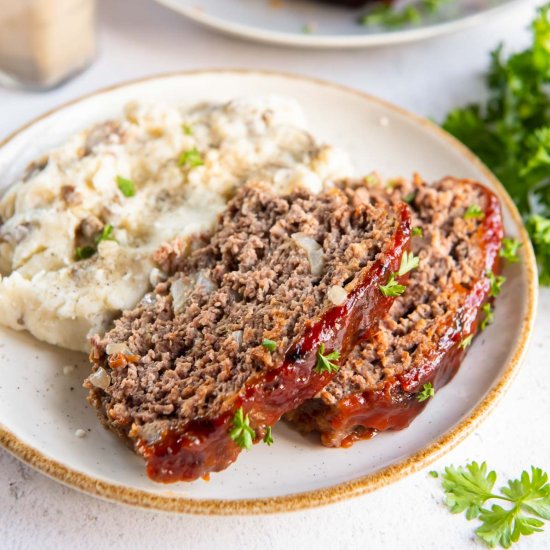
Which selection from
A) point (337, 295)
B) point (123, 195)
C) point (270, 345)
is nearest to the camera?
point (270, 345)

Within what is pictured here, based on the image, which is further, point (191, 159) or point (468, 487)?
point (191, 159)

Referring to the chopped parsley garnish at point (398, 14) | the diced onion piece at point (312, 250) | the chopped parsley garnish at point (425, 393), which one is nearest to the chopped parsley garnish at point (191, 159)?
the diced onion piece at point (312, 250)

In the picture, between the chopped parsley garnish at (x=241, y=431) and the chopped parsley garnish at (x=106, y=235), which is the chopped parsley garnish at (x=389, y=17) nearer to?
the chopped parsley garnish at (x=106, y=235)

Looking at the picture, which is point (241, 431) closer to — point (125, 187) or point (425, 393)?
point (425, 393)

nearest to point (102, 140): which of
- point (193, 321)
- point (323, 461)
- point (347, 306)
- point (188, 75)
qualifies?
point (188, 75)

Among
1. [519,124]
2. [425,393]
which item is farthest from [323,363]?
[519,124]

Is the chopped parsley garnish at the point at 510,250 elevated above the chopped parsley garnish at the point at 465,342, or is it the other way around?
the chopped parsley garnish at the point at 510,250

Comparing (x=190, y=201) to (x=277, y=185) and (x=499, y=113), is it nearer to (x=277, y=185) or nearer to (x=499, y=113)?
(x=277, y=185)
